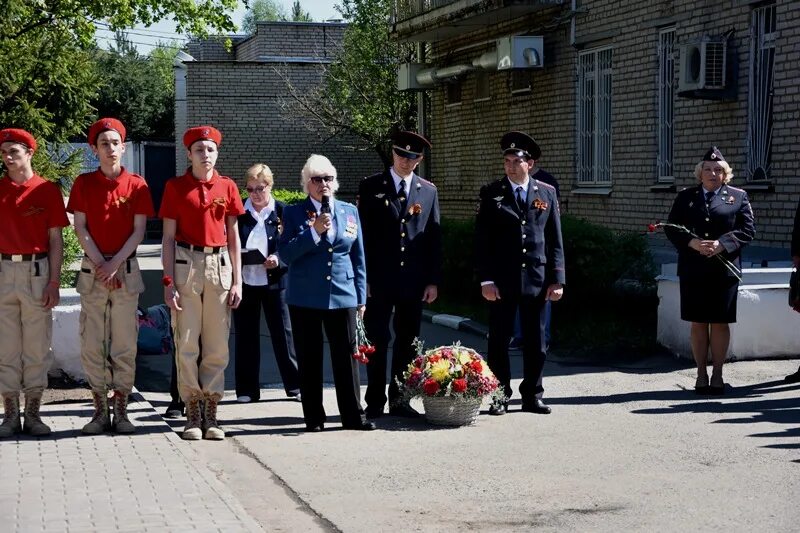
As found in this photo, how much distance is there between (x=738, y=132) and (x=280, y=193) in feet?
65.1

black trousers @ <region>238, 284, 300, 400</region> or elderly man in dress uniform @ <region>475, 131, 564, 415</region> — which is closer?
elderly man in dress uniform @ <region>475, 131, 564, 415</region>

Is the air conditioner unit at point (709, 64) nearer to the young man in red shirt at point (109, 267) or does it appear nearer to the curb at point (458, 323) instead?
the curb at point (458, 323)

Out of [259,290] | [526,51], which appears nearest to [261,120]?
[526,51]

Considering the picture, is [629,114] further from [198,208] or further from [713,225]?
[198,208]

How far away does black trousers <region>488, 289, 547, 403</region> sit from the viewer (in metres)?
9.34

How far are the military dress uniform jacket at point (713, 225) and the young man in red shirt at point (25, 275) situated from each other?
4.72 m

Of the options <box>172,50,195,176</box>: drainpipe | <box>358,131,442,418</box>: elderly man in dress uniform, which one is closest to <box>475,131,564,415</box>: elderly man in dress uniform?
<box>358,131,442,418</box>: elderly man in dress uniform

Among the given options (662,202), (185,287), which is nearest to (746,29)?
(662,202)

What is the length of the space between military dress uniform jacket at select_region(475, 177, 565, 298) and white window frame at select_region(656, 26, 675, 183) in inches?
297

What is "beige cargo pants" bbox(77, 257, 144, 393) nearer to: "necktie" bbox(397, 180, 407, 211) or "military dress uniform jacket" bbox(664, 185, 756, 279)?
"necktie" bbox(397, 180, 407, 211)

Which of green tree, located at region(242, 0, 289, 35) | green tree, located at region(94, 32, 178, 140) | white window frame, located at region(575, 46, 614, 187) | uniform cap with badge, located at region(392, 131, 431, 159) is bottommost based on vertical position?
uniform cap with badge, located at region(392, 131, 431, 159)

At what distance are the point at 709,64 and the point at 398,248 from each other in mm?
6960

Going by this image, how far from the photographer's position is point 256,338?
33.1ft

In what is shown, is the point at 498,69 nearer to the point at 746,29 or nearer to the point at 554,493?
the point at 746,29
